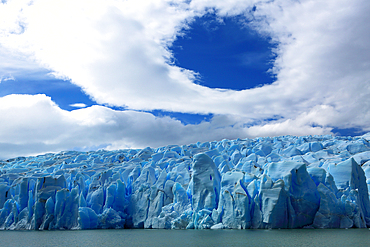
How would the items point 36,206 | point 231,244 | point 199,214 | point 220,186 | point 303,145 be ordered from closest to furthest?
1. point 231,244
2. point 199,214
3. point 220,186
4. point 36,206
5. point 303,145

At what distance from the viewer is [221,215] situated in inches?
640

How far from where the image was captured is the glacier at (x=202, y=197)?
1561cm

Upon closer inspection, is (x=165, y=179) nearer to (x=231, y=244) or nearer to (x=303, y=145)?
(x=231, y=244)

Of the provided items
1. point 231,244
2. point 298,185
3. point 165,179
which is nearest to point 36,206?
point 165,179

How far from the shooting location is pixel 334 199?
50.9ft

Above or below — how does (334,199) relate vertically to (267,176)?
below

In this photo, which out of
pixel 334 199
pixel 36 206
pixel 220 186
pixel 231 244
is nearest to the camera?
pixel 231 244

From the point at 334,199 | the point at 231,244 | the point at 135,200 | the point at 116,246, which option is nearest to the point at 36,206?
the point at 135,200

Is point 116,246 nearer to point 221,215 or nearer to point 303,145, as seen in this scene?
point 221,215

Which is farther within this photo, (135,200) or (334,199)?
(135,200)

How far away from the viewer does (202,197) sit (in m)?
17.3

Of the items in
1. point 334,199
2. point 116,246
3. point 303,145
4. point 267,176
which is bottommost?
A: point 116,246

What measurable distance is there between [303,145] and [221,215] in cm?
1622

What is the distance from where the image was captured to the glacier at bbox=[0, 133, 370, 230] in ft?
51.2
